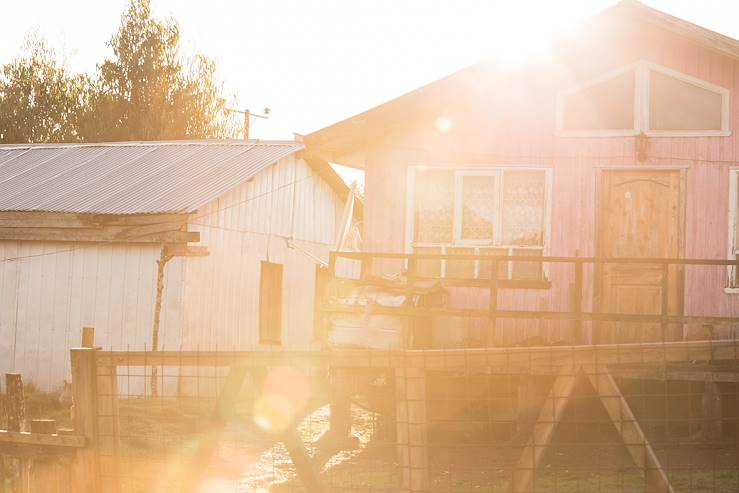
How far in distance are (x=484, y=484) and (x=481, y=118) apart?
6111mm

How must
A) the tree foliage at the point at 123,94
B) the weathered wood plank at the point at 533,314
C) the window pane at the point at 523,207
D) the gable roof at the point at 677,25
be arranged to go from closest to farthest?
1. the weathered wood plank at the point at 533,314
2. the gable roof at the point at 677,25
3. the window pane at the point at 523,207
4. the tree foliage at the point at 123,94

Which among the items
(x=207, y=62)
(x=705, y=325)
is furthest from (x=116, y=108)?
(x=705, y=325)

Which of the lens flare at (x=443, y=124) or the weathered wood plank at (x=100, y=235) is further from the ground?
the lens flare at (x=443, y=124)

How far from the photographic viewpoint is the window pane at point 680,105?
14438mm

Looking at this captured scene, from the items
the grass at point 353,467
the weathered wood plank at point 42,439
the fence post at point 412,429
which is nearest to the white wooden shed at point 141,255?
the grass at point 353,467

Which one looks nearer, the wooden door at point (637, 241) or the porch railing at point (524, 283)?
the porch railing at point (524, 283)

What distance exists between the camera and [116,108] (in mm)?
43812

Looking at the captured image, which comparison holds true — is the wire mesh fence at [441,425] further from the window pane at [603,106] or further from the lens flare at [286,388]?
the window pane at [603,106]

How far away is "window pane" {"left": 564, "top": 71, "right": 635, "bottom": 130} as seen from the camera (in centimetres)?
1473

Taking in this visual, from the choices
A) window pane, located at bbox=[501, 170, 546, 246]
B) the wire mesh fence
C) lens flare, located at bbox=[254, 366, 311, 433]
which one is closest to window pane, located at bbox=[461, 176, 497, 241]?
window pane, located at bbox=[501, 170, 546, 246]

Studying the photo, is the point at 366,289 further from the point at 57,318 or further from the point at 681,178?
the point at 57,318

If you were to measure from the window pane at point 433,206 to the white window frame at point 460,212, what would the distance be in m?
0.06

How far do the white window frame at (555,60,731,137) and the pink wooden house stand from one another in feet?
0.06

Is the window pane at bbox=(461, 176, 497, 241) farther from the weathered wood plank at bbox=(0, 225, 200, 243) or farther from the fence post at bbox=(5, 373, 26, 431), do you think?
the fence post at bbox=(5, 373, 26, 431)
